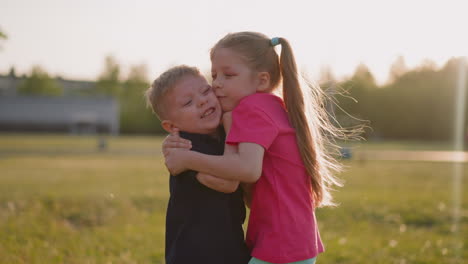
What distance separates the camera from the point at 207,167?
2477mm

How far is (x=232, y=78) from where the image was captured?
2.71 meters

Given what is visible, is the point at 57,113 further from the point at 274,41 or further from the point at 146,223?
Answer: the point at 274,41

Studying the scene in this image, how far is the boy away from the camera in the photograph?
8.32 feet


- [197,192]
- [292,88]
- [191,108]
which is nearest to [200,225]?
Result: [197,192]

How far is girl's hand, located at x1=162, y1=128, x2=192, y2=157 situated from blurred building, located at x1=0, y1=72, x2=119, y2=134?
76.2 metres

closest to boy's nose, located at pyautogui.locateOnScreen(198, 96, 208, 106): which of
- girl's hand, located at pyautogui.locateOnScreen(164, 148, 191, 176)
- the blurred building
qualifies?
girl's hand, located at pyautogui.locateOnScreen(164, 148, 191, 176)

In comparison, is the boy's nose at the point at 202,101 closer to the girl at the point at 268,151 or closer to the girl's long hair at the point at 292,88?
the girl at the point at 268,151

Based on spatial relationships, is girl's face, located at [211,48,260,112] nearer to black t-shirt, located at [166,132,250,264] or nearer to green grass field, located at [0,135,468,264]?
black t-shirt, located at [166,132,250,264]

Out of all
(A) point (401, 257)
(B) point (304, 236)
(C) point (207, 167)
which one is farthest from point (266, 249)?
(A) point (401, 257)

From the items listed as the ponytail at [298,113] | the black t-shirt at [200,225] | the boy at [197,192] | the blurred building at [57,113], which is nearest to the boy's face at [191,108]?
the boy at [197,192]

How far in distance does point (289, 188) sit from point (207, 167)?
0.44 metres

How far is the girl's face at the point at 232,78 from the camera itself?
2.69 metres

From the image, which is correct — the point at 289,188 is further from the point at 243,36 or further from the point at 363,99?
the point at 363,99

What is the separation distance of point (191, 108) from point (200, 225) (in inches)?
23.5
